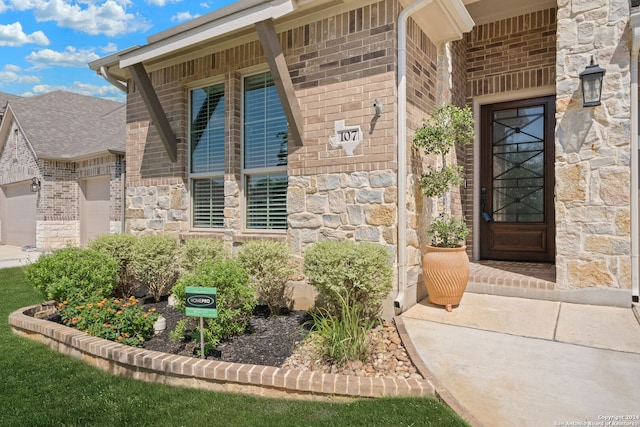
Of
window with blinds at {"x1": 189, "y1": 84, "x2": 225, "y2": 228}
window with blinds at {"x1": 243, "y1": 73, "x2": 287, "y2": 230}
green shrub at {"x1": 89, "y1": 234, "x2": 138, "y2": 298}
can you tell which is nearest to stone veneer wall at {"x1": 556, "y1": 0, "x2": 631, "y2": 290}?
window with blinds at {"x1": 243, "y1": 73, "x2": 287, "y2": 230}

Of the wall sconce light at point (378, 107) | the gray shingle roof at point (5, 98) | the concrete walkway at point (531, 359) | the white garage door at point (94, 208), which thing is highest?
the gray shingle roof at point (5, 98)

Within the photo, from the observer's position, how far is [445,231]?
406 cm

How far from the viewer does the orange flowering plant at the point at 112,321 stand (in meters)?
3.43

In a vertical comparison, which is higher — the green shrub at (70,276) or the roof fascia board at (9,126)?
the roof fascia board at (9,126)

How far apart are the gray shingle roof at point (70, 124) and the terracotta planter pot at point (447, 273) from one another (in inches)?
360

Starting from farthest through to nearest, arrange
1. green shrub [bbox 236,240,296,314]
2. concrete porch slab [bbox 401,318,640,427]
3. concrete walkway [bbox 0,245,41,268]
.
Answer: concrete walkway [bbox 0,245,41,268]
green shrub [bbox 236,240,296,314]
concrete porch slab [bbox 401,318,640,427]

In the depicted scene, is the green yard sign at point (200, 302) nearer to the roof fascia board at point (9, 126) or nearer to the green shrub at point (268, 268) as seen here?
the green shrub at point (268, 268)

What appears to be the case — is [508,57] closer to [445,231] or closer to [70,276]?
[445,231]

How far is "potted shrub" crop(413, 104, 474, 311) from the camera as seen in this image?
392 centimetres

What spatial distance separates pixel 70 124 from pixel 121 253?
1198 cm

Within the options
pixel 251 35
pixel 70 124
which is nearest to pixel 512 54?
pixel 251 35

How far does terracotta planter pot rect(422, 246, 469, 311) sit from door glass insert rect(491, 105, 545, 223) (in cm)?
212

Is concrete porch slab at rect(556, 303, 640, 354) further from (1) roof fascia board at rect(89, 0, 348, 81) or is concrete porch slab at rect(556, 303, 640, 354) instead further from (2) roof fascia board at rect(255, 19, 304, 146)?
(1) roof fascia board at rect(89, 0, 348, 81)

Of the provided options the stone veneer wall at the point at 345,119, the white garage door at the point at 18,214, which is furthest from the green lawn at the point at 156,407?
the white garage door at the point at 18,214
